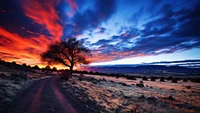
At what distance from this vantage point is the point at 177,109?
855cm

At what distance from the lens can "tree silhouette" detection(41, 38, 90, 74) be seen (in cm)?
3850

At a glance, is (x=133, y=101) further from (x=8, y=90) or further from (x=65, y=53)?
(x=65, y=53)

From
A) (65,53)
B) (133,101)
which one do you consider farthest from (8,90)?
(65,53)

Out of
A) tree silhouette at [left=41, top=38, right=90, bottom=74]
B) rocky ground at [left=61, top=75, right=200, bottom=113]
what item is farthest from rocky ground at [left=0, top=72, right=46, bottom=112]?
tree silhouette at [left=41, top=38, right=90, bottom=74]

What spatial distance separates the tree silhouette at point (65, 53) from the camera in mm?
38500

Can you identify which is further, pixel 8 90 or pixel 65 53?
pixel 65 53

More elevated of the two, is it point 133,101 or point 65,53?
point 65,53

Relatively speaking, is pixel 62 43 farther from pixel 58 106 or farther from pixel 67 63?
pixel 58 106

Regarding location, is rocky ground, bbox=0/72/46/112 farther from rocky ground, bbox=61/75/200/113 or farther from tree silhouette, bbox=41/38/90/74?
tree silhouette, bbox=41/38/90/74

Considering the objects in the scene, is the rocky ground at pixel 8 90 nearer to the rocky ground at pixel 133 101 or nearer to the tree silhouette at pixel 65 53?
the rocky ground at pixel 133 101

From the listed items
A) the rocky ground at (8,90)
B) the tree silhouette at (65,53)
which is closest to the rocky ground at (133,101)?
the rocky ground at (8,90)

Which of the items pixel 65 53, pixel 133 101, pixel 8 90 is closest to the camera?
pixel 8 90

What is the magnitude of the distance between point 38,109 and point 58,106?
3.82 ft

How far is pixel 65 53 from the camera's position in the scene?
129 feet
